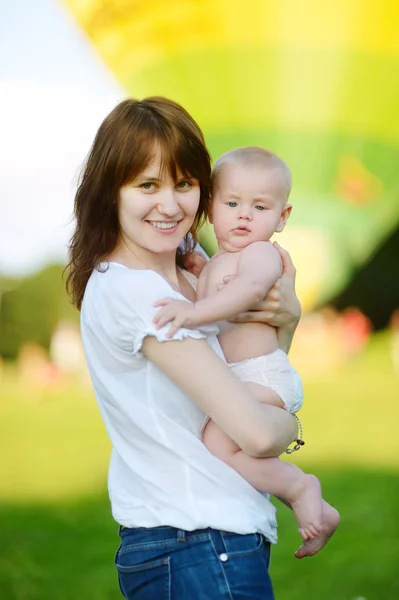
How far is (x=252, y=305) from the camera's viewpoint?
189cm

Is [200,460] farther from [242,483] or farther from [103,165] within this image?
[103,165]

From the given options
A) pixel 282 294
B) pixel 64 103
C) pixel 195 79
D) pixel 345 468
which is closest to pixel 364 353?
pixel 345 468

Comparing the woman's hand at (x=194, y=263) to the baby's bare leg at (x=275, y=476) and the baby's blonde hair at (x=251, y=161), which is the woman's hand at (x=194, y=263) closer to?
the baby's blonde hair at (x=251, y=161)

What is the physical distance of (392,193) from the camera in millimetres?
6184

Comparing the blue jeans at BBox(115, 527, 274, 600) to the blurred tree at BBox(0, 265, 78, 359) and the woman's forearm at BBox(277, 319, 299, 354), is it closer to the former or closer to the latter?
the woman's forearm at BBox(277, 319, 299, 354)

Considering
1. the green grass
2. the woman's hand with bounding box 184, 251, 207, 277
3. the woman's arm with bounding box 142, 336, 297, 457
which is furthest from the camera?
the green grass

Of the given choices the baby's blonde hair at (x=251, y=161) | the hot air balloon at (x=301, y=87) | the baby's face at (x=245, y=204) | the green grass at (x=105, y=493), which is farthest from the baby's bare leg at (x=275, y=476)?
the hot air balloon at (x=301, y=87)

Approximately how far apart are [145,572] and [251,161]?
0.81m

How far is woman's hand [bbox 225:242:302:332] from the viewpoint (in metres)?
1.93

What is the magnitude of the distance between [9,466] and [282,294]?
3.92 meters

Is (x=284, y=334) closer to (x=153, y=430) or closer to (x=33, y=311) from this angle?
(x=153, y=430)

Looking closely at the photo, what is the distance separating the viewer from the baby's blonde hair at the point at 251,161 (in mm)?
2006

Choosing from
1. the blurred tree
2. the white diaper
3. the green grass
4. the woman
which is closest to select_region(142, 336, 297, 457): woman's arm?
the woman

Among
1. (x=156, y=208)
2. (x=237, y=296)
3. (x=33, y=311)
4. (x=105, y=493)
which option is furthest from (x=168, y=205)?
(x=33, y=311)
